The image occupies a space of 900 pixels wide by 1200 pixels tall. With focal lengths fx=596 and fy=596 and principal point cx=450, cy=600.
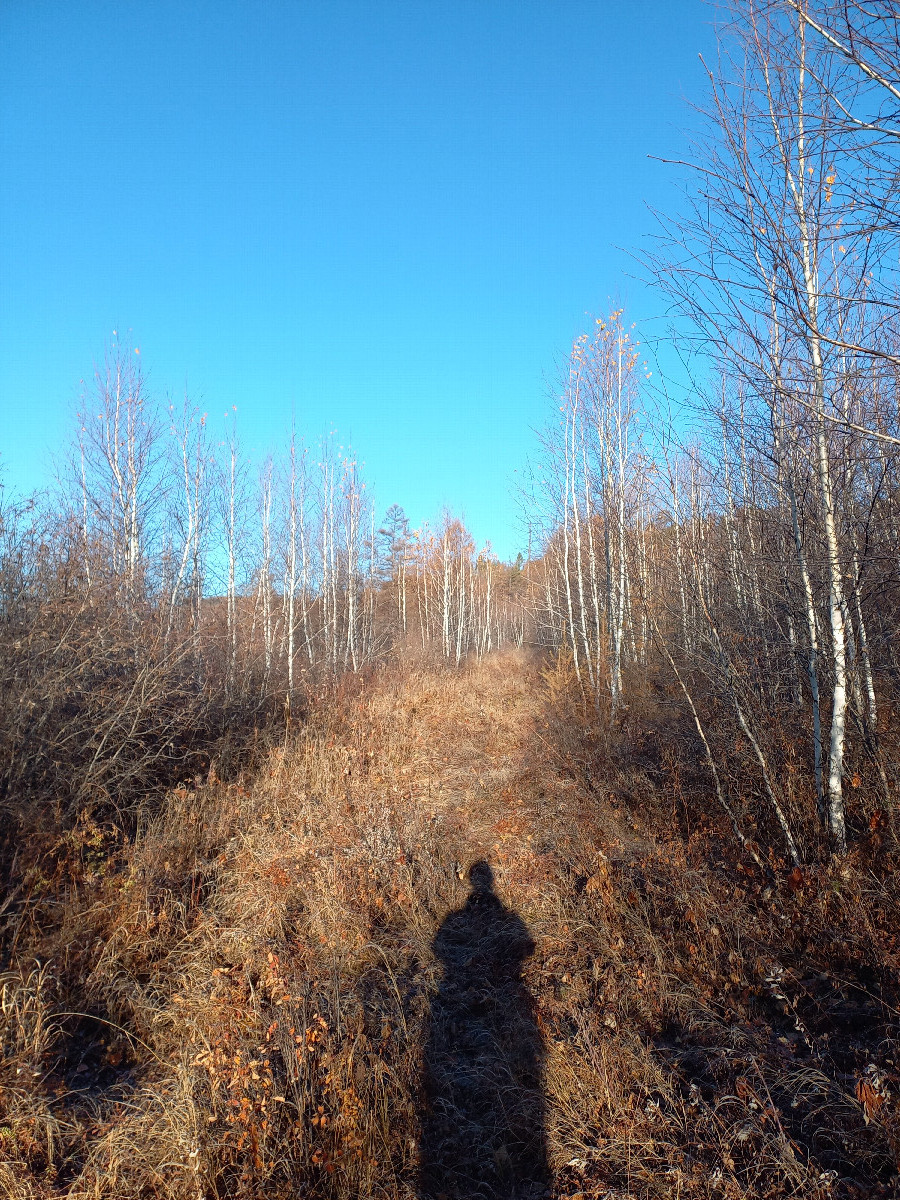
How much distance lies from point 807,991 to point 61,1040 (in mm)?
4336

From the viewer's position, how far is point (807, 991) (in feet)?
10.9

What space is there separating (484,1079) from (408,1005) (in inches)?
29.6

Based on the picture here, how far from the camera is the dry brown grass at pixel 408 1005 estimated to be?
8.56 feet

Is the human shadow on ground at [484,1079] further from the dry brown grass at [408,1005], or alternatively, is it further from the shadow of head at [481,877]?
the shadow of head at [481,877]

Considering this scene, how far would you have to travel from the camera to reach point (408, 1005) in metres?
3.82

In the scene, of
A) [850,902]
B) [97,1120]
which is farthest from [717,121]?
[97,1120]

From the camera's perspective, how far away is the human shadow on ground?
8.94 feet

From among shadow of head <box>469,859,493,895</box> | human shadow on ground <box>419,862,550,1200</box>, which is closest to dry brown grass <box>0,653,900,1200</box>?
human shadow on ground <box>419,862,550,1200</box>

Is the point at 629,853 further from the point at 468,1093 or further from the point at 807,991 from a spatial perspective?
the point at 468,1093

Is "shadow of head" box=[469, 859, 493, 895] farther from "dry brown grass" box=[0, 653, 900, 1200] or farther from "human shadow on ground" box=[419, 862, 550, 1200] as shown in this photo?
"human shadow on ground" box=[419, 862, 550, 1200]

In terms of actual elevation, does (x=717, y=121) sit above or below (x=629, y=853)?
above

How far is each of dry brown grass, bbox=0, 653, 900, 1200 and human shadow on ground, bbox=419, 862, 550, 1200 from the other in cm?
3

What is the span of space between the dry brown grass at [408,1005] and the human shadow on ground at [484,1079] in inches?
1.1

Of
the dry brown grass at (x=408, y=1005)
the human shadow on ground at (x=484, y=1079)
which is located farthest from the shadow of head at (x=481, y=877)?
the human shadow on ground at (x=484, y=1079)
